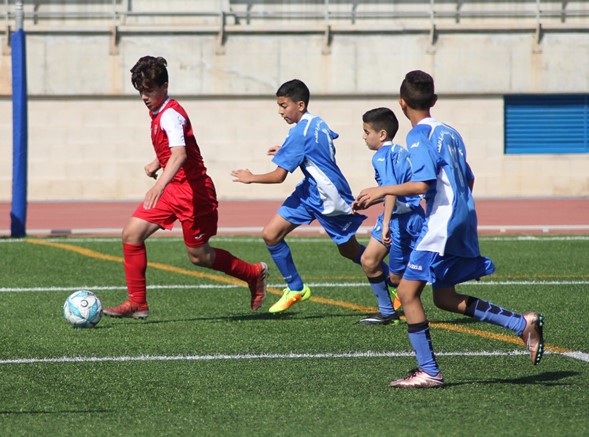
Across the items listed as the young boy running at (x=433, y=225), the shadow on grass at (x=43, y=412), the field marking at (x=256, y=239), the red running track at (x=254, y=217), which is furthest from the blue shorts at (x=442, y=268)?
the red running track at (x=254, y=217)

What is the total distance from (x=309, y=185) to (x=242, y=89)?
18915mm

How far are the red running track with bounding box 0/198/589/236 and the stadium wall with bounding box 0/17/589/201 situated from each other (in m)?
1.31

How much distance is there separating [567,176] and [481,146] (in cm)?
222

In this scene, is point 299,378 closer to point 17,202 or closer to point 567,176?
point 17,202

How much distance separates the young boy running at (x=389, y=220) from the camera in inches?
352

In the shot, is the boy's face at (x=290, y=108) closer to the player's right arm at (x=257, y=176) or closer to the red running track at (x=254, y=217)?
the player's right arm at (x=257, y=176)

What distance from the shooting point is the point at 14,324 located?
9109 millimetres

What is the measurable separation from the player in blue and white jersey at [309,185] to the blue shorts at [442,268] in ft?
9.66

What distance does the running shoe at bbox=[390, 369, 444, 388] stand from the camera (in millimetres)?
6414

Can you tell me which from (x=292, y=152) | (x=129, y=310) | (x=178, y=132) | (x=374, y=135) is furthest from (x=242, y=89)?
(x=178, y=132)

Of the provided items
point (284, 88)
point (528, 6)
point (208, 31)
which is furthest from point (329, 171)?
point (528, 6)

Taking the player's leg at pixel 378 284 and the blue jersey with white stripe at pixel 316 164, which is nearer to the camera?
the player's leg at pixel 378 284

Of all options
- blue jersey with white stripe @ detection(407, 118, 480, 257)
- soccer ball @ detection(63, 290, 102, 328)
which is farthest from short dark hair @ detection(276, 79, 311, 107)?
blue jersey with white stripe @ detection(407, 118, 480, 257)

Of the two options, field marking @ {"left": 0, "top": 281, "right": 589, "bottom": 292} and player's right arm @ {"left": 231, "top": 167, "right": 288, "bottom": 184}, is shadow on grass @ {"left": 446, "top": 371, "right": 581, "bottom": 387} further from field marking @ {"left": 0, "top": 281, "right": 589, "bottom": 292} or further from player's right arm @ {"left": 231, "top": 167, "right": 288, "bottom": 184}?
field marking @ {"left": 0, "top": 281, "right": 589, "bottom": 292}
